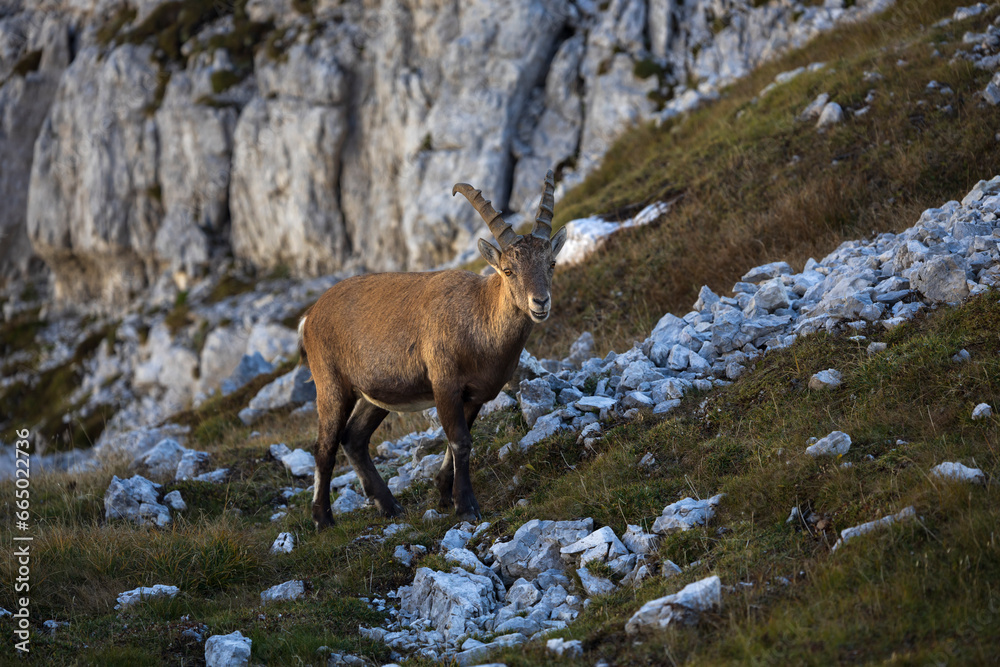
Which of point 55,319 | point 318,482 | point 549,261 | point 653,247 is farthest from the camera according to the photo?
point 55,319

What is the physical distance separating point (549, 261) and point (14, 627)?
19.5ft

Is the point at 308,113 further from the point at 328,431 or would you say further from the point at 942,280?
the point at 942,280

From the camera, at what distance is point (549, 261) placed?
8.12 metres

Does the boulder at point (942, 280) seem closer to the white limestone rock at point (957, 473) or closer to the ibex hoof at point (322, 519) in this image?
the white limestone rock at point (957, 473)

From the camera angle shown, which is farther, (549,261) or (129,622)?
(549,261)

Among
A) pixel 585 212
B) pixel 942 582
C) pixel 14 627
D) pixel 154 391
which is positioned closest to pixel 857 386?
pixel 942 582

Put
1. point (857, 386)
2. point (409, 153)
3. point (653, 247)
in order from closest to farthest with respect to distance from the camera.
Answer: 1. point (857, 386)
2. point (653, 247)
3. point (409, 153)

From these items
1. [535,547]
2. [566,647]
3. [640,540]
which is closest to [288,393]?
[535,547]

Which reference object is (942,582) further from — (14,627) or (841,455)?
(14,627)

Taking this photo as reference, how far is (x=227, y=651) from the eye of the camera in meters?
5.58

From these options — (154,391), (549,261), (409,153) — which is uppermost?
(549,261)

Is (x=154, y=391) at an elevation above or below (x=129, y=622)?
below

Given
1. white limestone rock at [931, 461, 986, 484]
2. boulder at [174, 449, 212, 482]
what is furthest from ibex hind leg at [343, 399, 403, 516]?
white limestone rock at [931, 461, 986, 484]

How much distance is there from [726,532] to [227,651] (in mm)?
4000
